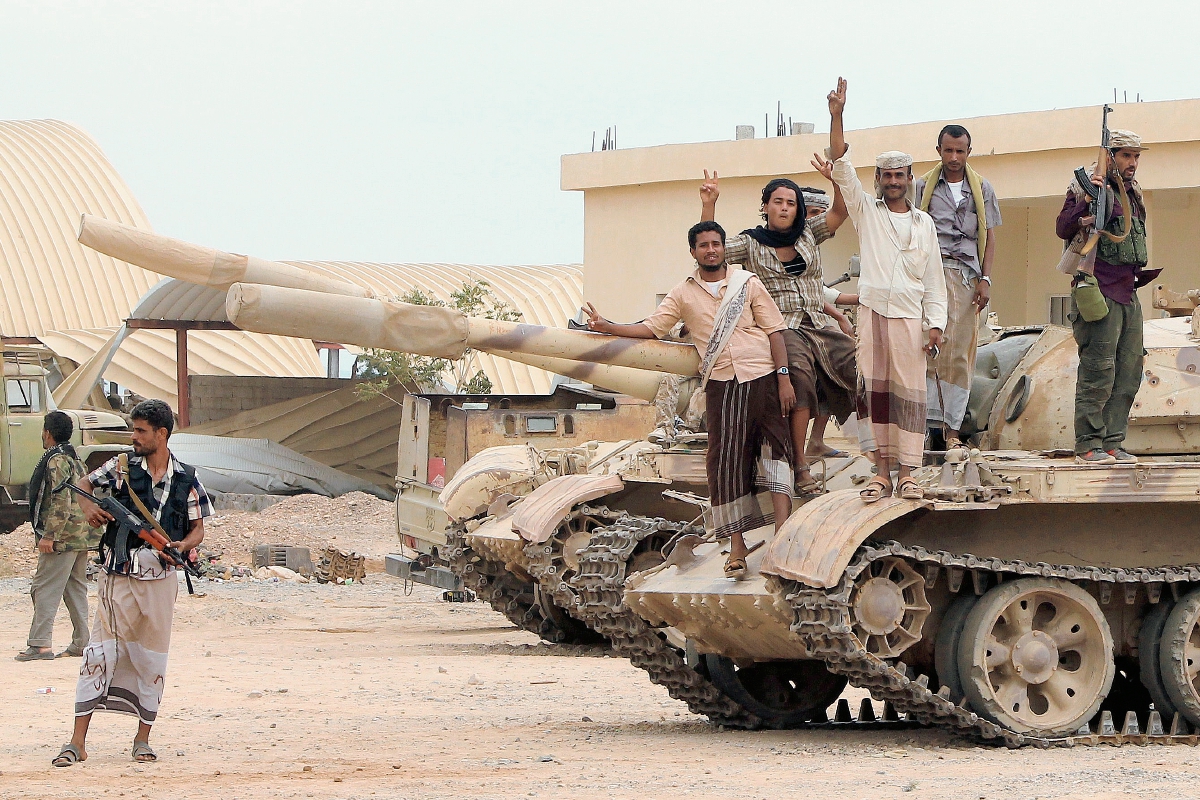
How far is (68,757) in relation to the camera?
8.12 metres

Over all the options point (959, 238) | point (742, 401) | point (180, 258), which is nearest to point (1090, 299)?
point (959, 238)

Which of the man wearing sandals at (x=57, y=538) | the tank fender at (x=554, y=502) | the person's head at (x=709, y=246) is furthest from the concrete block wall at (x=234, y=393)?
the person's head at (x=709, y=246)

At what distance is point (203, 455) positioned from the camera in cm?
2830

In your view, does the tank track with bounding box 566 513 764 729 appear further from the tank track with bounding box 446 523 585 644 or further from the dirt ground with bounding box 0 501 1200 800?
the tank track with bounding box 446 523 585 644

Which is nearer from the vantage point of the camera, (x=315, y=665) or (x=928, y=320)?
(x=928, y=320)

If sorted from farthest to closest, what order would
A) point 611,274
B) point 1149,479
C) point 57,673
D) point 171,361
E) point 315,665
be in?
1. point 171,361
2. point 611,274
3. point 315,665
4. point 57,673
5. point 1149,479

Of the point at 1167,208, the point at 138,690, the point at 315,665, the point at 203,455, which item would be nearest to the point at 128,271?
the point at 203,455

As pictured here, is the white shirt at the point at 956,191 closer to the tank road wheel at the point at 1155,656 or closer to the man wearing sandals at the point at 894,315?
the man wearing sandals at the point at 894,315

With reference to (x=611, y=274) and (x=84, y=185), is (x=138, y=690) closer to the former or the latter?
(x=611, y=274)

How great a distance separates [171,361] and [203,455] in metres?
11.3

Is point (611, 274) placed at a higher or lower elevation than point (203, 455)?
higher

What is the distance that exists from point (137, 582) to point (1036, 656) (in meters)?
4.34

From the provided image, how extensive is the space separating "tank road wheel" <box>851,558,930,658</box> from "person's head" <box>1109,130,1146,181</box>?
7.86 feet

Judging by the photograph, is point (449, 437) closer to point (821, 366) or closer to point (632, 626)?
point (632, 626)
